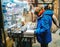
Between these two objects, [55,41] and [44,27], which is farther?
[55,41]

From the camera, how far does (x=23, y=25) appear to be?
3877 millimetres

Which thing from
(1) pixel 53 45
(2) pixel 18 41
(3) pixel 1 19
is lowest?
(1) pixel 53 45

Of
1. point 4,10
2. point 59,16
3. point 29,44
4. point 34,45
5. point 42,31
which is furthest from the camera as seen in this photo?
point 59,16

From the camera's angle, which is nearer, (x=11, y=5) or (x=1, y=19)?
(x=1, y=19)

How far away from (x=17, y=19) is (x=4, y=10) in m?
0.44

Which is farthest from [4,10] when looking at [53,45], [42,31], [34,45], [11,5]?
[53,45]

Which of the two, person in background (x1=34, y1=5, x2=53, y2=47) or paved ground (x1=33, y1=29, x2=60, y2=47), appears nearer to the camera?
person in background (x1=34, y1=5, x2=53, y2=47)

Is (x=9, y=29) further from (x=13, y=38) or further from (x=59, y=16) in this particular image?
(x=59, y=16)

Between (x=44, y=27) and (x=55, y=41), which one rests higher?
(x=44, y=27)

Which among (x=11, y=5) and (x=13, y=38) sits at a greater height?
(x=11, y=5)

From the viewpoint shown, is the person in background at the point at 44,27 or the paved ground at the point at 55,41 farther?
the paved ground at the point at 55,41

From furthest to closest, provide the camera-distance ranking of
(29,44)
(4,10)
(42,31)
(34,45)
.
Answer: (34,45) < (29,44) < (4,10) < (42,31)

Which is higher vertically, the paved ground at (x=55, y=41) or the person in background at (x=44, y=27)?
the person in background at (x=44, y=27)

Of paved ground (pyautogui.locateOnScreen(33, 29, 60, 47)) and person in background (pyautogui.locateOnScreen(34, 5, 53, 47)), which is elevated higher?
person in background (pyautogui.locateOnScreen(34, 5, 53, 47))
